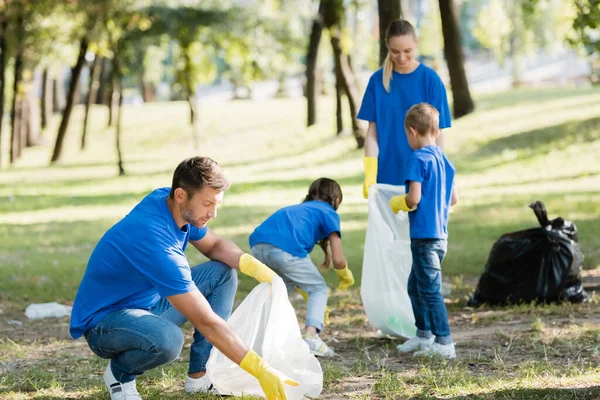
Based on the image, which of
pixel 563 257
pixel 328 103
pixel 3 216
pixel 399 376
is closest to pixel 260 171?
pixel 3 216

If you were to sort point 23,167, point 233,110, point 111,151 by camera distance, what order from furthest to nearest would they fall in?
point 233,110 < point 111,151 < point 23,167

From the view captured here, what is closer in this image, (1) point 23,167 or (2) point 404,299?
(2) point 404,299

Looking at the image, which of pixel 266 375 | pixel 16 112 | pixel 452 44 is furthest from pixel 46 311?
pixel 16 112

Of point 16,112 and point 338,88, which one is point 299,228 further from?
point 16,112

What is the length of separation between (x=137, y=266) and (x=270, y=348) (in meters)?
0.77

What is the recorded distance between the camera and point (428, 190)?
17.0 ft

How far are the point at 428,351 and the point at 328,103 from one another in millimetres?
25426

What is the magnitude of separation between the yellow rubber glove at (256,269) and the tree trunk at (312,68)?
741 inches

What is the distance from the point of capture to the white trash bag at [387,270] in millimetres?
5691

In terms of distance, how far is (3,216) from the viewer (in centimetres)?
1399

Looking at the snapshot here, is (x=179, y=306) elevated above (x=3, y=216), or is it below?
above

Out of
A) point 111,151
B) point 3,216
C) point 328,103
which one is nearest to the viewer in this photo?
point 3,216

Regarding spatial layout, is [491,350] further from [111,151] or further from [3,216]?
[111,151]

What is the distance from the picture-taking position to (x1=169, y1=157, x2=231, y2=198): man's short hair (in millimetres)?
3699
